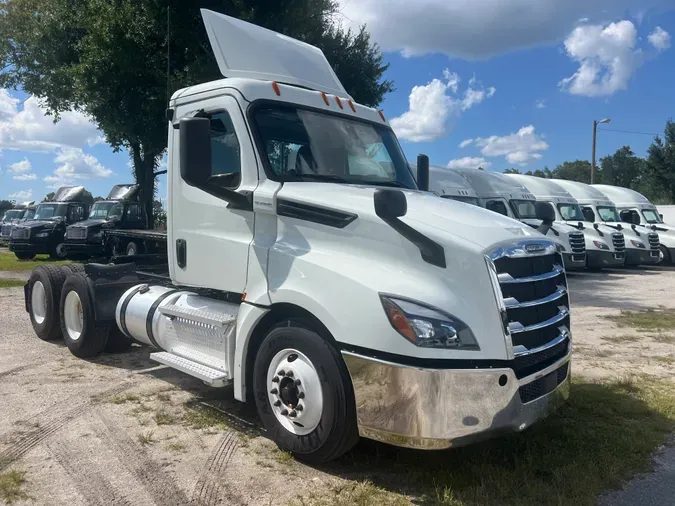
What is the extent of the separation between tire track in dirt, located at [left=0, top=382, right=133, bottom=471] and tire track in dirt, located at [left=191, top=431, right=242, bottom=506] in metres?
1.41

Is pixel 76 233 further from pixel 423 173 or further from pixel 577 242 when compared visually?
pixel 423 173

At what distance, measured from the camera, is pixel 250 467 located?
423cm

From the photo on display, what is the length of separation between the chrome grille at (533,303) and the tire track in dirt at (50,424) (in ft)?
11.9

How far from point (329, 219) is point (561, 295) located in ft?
5.72

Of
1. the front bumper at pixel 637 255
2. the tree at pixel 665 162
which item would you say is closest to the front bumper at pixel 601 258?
the front bumper at pixel 637 255

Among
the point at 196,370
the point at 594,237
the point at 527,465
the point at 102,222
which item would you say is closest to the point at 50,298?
the point at 196,370

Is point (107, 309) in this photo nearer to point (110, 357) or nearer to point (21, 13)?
point (110, 357)

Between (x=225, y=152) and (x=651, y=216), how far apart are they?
2223 centimetres

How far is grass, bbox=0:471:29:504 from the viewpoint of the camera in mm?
3771

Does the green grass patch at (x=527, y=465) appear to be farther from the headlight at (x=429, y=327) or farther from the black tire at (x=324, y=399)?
the headlight at (x=429, y=327)

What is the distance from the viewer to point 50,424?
16.6 feet

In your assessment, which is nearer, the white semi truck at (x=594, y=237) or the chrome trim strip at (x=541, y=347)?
the chrome trim strip at (x=541, y=347)

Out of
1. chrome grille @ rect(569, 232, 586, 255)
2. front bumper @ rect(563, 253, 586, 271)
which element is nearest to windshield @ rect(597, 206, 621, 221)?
chrome grille @ rect(569, 232, 586, 255)

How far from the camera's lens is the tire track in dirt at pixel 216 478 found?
3787mm
